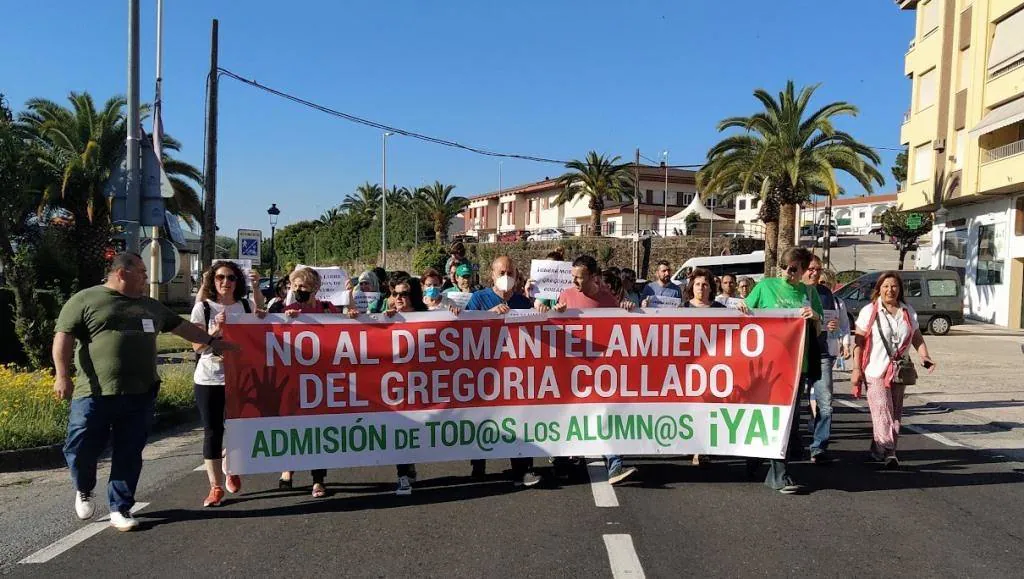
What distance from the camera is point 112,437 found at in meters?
5.39

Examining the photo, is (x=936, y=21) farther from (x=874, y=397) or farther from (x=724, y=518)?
(x=724, y=518)

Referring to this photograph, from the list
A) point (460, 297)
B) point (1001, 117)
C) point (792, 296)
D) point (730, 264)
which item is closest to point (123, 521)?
point (460, 297)

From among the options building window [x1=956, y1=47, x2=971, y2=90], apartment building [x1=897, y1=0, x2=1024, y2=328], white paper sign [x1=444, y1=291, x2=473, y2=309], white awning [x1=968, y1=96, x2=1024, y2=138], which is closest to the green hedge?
white paper sign [x1=444, y1=291, x2=473, y2=309]

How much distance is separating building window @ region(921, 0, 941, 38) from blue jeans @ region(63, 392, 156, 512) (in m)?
34.0

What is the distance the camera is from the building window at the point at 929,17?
31.4 metres

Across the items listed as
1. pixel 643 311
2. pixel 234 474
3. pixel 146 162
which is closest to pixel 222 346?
pixel 234 474

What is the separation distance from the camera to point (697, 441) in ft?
20.5

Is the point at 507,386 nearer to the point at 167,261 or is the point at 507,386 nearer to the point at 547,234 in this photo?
the point at 167,261

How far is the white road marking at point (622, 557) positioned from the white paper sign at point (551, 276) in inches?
113

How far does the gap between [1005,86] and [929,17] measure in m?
7.42

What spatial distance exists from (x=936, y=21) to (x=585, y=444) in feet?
105

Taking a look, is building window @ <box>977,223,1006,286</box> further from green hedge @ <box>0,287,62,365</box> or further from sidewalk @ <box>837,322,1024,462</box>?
green hedge @ <box>0,287,62,365</box>

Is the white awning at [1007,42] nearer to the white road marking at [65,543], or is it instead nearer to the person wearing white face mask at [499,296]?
the person wearing white face mask at [499,296]

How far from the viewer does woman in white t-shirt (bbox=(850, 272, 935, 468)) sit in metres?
6.95
